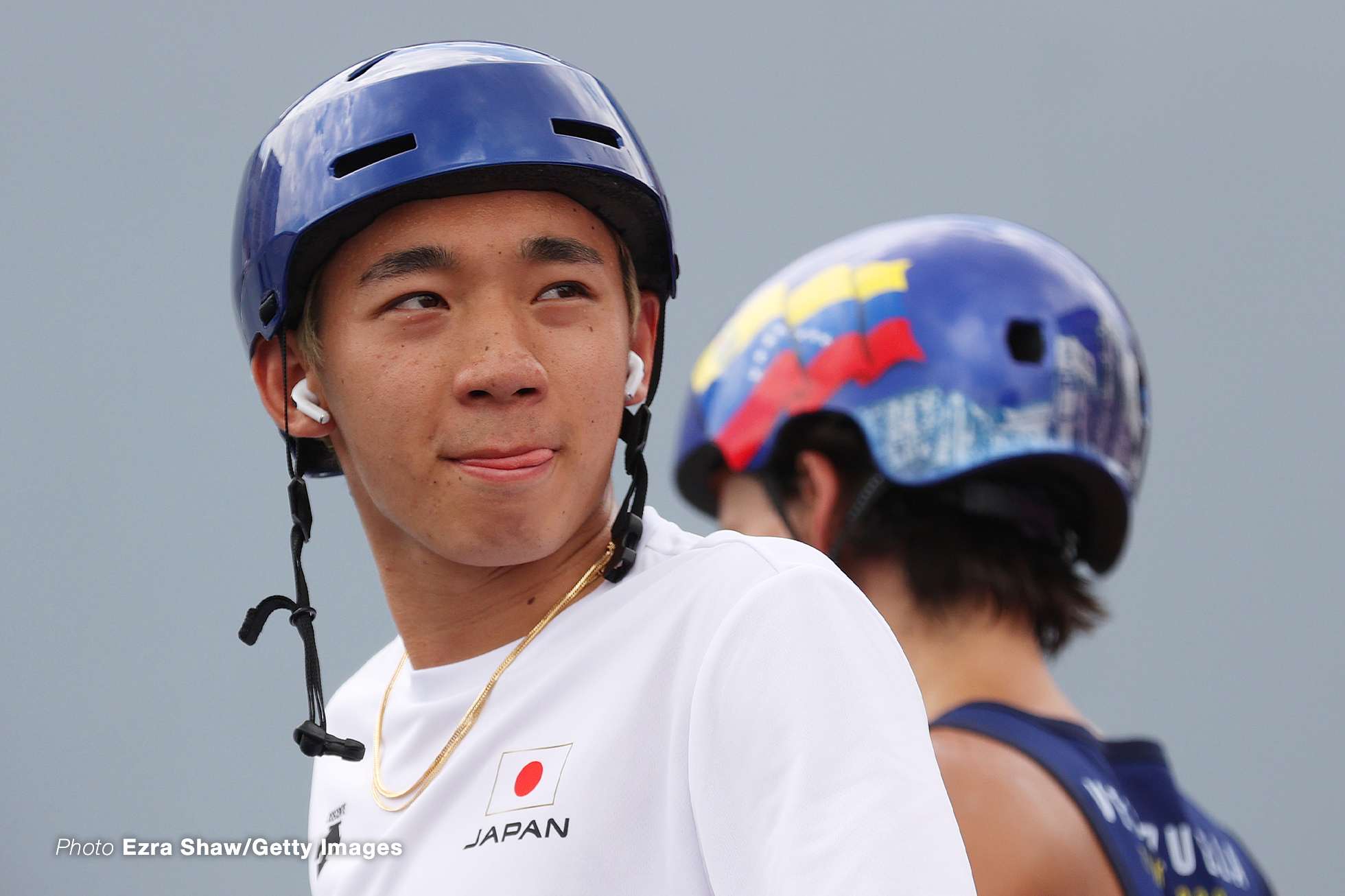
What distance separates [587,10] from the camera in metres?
6.96

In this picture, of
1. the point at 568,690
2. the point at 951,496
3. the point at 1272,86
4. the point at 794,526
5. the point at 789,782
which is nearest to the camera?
the point at 789,782

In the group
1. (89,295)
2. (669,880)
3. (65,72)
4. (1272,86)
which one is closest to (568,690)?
(669,880)

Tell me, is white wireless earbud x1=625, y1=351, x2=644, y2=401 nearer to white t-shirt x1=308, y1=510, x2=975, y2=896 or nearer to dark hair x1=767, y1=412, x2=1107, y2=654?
white t-shirt x1=308, y1=510, x2=975, y2=896

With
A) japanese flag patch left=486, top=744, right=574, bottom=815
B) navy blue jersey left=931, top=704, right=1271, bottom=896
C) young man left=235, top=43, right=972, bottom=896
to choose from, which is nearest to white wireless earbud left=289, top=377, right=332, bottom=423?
young man left=235, top=43, right=972, bottom=896

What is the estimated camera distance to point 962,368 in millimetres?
2641

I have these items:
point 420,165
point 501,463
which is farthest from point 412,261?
point 501,463

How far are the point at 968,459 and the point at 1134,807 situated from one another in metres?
0.70

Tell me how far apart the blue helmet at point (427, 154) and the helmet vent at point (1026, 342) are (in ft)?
3.53

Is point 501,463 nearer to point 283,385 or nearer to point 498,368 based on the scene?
point 498,368

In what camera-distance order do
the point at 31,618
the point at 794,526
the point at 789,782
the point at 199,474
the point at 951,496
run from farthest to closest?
the point at 199,474 → the point at 31,618 → the point at 794,526 → the point at 951,496 → the point at 789,782

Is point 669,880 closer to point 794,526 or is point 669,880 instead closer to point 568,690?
point 568,690

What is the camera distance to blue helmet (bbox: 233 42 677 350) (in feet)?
5.39

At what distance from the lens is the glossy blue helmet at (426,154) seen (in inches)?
64.7

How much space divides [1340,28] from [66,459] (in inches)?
262
